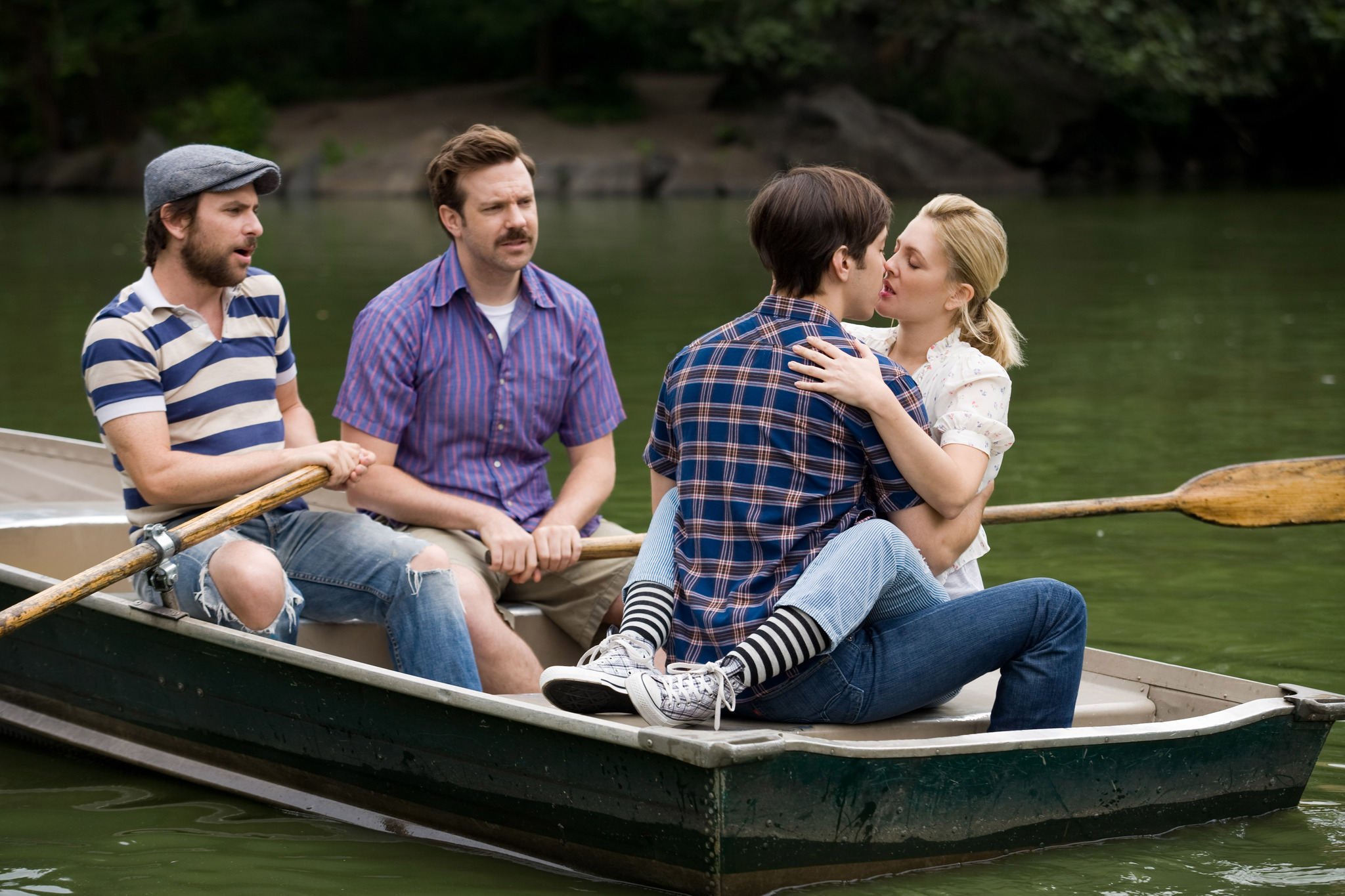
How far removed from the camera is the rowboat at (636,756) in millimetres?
3160

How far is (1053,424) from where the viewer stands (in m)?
8.41

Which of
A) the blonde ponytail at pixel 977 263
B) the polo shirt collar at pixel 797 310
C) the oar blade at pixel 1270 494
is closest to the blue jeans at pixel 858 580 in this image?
the polo shirt collar at pixel 797 310

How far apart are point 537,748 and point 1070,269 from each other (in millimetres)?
12902

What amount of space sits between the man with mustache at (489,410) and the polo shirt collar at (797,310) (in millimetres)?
1073

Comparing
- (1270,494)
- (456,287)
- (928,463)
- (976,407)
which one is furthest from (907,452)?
(1270,494)

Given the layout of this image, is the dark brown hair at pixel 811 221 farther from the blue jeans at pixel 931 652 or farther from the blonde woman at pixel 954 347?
the blue jeans at pixel 931 652

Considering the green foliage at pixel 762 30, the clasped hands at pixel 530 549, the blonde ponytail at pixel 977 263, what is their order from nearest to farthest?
the blonde ponytail at pixel 977 263
the clasped hands at pixel 530 549
the green foliage at pixel 762 30

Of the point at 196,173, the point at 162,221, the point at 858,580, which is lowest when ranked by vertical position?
the point at 858,580

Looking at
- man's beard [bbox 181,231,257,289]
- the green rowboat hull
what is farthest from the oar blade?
man's beard [bbox 181,231,257,289]

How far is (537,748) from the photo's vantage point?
3311 millimetres

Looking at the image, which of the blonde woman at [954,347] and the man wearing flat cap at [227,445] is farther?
the man wearing flat cap at [227,445]

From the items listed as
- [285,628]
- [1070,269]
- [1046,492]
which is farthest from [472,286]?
[1070,269]

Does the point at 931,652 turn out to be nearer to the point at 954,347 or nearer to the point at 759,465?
the point at 759,465

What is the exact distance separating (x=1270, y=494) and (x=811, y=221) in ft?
6.82
